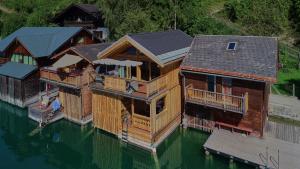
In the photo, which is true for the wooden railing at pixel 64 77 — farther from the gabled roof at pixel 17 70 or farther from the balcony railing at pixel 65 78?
the gabled roof at pixel 17 70

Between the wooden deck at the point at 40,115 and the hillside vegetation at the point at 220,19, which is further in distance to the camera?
the hillside vegetation at the point at 220,19

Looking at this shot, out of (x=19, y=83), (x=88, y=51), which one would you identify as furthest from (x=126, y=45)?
(x=19, y=83)

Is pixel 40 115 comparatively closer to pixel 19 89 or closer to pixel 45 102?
pixel 45 102

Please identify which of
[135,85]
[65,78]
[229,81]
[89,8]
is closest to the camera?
[135,85]

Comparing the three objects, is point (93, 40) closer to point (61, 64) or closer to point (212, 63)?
point (61, 64)

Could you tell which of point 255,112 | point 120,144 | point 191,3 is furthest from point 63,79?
point 191,3

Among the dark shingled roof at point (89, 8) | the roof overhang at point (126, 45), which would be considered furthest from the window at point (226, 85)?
the dark shingled roof at point (89, 8)
